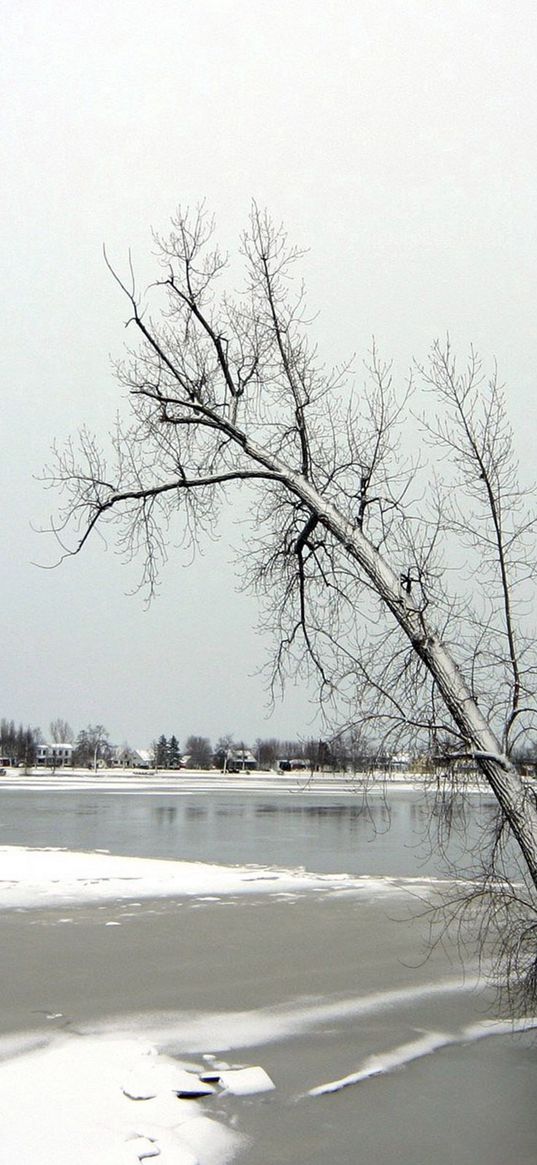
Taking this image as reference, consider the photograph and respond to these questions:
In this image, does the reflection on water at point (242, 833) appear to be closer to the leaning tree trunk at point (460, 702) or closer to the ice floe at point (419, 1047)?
the ice floe at point (419, 1047)

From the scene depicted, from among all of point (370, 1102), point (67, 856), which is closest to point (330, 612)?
point (370, 1102)

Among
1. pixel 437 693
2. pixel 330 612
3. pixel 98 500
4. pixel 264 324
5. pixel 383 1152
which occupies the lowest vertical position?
pixel 383 1152

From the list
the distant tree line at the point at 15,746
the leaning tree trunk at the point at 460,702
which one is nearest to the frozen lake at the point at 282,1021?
the leaning tree trunk at the point at 460,702

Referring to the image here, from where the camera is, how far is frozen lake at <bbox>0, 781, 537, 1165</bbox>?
254 inches

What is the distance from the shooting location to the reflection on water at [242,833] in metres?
23.5

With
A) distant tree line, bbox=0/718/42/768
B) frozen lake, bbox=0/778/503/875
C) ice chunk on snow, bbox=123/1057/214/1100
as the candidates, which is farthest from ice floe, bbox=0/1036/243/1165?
distant tree line, bbox=0/718/42/768

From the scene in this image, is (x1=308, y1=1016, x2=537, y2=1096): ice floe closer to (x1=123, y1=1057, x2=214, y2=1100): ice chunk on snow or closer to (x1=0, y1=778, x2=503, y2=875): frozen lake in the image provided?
(x1=123, y1=1057, x2=214, y2=1100): ice chunk on snow

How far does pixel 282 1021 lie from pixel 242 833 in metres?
22.4

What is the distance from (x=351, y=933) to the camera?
13.9 metres

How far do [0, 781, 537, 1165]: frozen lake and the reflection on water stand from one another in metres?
2.15

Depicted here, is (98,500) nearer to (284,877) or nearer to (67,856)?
(284,877)

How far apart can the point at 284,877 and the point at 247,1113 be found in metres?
13.3

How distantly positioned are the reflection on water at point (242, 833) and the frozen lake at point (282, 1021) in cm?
215

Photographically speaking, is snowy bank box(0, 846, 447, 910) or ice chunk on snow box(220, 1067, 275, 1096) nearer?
ice chunk on snow box(220, 1067, 275, 1096)
